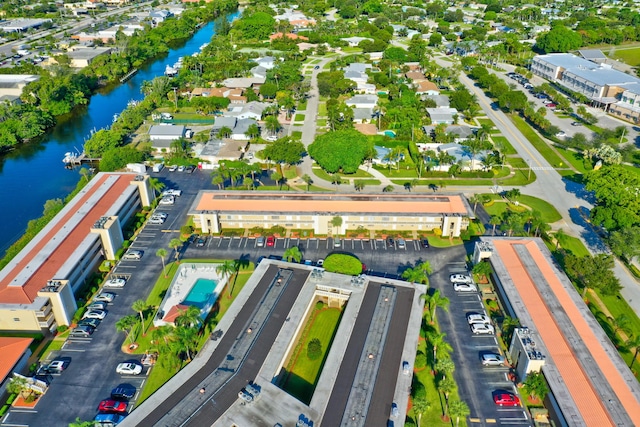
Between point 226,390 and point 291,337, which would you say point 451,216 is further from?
point 226,390

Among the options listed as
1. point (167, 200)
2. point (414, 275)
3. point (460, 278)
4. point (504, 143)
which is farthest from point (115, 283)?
point (504, 143)

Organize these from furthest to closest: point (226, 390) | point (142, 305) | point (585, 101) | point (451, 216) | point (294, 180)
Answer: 1. point (585, 101)
2. point (294, 180)
3. point (451, 216)
4. point (142, 305)
5. point (226, 390)

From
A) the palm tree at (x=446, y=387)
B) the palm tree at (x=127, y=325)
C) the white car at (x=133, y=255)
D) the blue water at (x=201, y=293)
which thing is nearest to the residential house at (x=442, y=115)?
the blue water at (x=201, y=293)

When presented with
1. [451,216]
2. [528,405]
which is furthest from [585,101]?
[528,405]

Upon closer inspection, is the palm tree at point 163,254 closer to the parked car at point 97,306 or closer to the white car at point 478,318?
the parked car at point 97,306

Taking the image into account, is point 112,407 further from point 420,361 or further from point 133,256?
point 420,361
